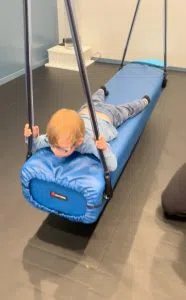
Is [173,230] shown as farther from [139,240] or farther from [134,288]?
[134,288]

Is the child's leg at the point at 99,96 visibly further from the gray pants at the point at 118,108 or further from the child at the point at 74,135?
the child at the point at 74,135

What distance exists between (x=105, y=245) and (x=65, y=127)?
677 millimetres

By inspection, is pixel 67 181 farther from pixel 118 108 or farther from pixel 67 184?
pixel 118 108

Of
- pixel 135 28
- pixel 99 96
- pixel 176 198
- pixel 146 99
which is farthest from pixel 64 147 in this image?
pixel 135 28

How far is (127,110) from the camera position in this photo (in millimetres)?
2266

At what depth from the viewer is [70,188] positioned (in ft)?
5.31

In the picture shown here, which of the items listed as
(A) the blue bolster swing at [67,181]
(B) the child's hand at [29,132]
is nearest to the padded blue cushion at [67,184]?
(A) the blue bolster swing at [67,181]

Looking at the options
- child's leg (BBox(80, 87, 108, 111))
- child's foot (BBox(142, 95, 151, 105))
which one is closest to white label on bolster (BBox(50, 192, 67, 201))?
child's leg (BBox(80, 87, 108, 111))

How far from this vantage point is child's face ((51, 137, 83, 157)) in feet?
5.21

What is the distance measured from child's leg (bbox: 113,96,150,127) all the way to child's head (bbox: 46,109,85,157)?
56 cm

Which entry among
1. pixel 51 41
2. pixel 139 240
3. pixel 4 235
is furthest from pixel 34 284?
pixel 51 41

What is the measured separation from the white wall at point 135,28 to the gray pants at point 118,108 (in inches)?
85.4

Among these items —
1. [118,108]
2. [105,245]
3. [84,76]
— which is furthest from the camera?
[118,108]

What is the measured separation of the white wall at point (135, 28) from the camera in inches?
165
